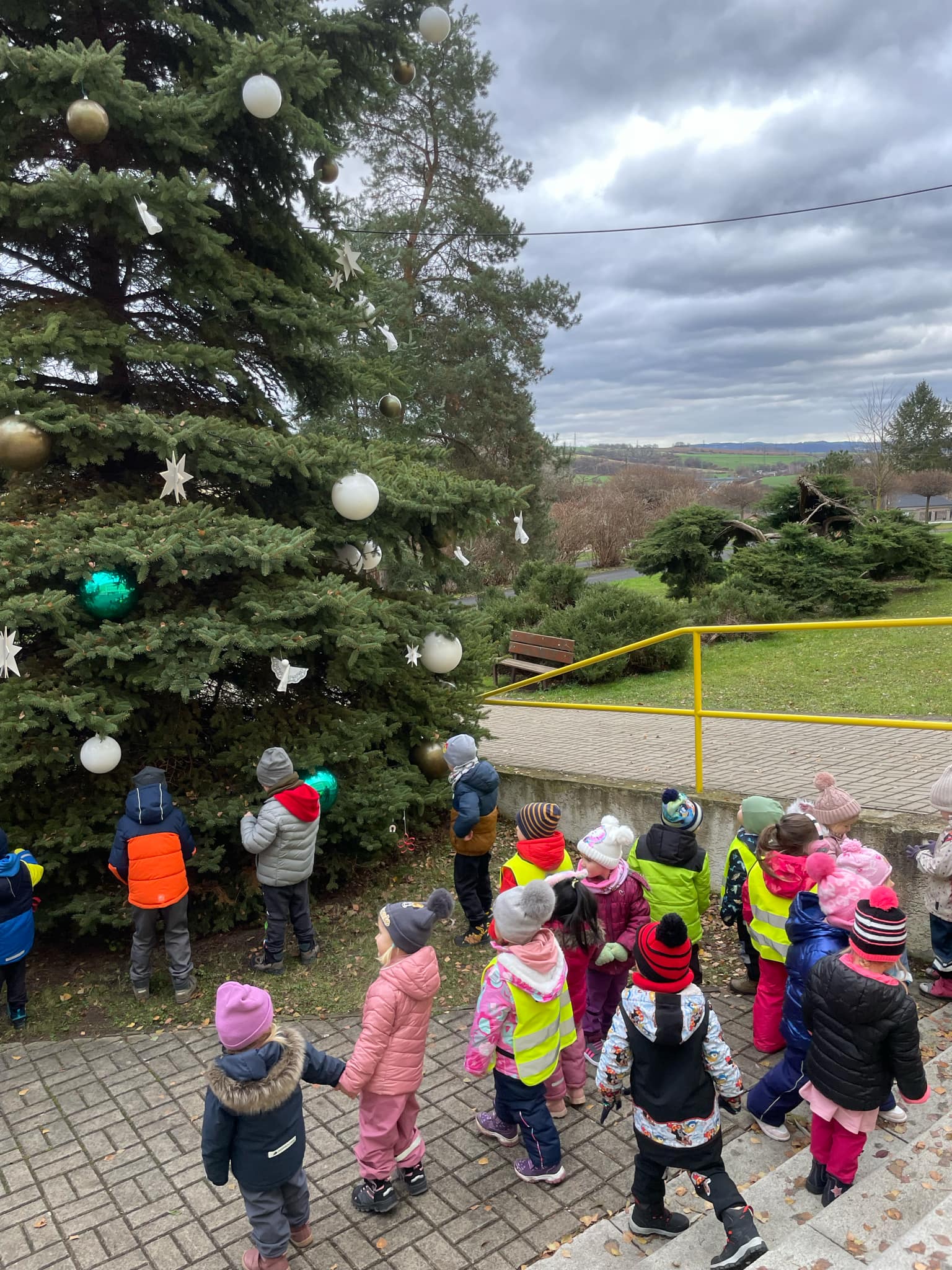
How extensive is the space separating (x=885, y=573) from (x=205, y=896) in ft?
49.5

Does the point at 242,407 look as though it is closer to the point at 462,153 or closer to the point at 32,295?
the point at 32,295

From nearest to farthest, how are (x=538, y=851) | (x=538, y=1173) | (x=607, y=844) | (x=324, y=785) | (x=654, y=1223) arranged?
(x=654, y=1223) < (x=538, y=1173) < (x=607, y=844) < (x=538, y=851) < (x=324, y=785)

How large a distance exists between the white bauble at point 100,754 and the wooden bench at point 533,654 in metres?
8.44

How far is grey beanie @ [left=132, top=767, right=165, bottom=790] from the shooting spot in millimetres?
4816

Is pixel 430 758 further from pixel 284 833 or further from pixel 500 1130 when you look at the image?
pixel 500 1130

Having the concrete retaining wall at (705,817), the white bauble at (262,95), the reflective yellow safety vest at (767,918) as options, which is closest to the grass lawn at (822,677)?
the concrete retaining wall at (705,817)

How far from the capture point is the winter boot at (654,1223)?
3.07 m

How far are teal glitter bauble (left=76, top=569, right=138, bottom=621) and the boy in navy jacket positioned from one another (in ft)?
4.49

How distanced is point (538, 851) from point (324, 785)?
195cm

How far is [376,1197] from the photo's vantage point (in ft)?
10.9

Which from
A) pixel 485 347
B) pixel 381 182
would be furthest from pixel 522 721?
pixel 381 182

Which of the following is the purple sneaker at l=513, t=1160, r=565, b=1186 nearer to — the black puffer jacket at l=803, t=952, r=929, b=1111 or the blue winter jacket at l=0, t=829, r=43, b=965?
the black puffer jacket at l=803, t=952, r=929, b=1111

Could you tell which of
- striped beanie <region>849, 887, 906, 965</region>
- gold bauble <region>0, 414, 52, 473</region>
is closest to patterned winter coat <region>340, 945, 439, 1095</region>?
striped beanie <region>849, 887, 906, 965</region>

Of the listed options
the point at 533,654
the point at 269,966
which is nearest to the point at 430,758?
the point at 269,966
